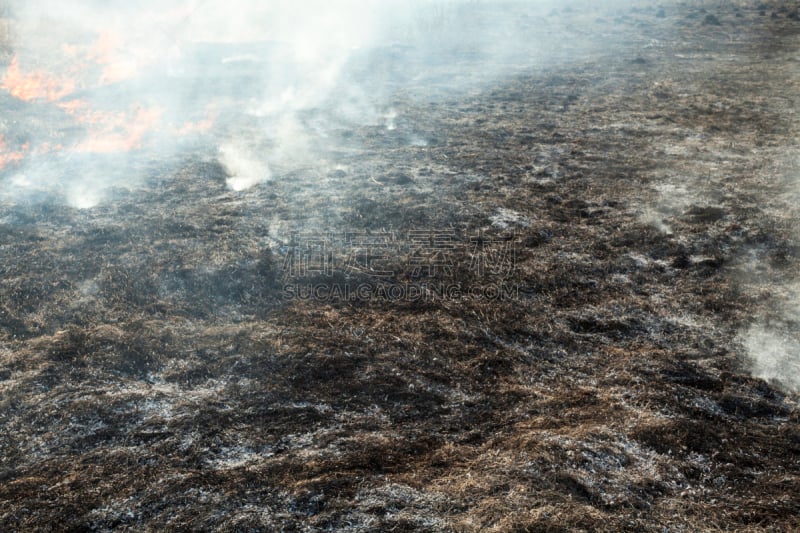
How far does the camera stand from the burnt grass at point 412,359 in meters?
5.09

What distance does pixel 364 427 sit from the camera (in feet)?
20.0

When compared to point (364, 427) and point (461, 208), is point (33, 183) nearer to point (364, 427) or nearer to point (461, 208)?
point (461, 208)

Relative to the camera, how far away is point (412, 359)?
7219mm

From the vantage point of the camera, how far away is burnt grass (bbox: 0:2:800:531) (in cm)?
509

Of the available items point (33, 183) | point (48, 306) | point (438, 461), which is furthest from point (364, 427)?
point (33, 183)

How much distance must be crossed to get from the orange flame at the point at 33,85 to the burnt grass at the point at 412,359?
908 cm

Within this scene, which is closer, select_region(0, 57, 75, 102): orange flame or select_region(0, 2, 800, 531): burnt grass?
select_region(0, 2, 800, 531): burnt grass

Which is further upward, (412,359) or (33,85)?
(33,85)

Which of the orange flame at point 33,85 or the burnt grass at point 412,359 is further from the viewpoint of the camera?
the orange flame at point 33,85

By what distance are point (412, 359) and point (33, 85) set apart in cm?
1970

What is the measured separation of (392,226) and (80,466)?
693cm

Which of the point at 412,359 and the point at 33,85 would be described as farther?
the point at 33,85

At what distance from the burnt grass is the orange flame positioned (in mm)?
9082

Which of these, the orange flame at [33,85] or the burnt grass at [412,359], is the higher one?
the orange flame at [33,85]
